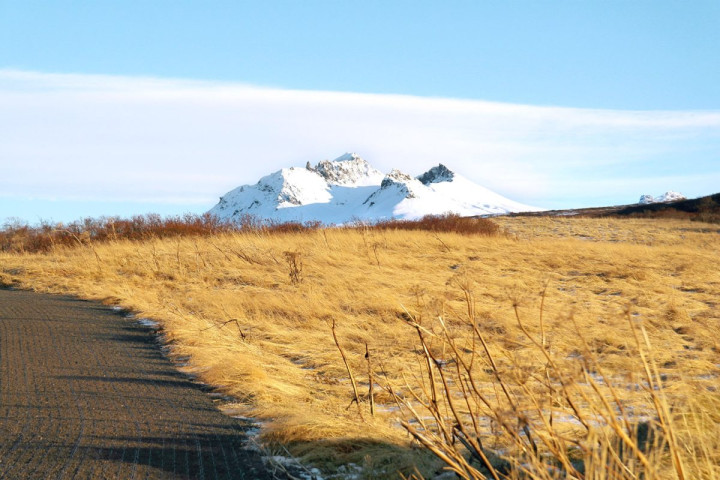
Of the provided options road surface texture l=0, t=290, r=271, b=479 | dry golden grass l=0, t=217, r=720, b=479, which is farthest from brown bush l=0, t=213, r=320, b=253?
road surface texture l=0, t=290, r=271, b=479

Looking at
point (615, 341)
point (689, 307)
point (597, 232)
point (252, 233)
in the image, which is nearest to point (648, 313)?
point (689, 307)

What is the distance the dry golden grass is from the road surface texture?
13.3 inches

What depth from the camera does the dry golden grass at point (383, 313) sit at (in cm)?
387

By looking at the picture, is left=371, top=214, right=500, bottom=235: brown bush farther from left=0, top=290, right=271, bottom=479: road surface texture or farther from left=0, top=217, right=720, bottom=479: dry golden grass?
left=0, top=290, right=271, bottom=479: road surface texture

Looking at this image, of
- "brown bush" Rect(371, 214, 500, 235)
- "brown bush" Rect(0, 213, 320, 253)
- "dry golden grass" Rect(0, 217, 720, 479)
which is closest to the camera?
"dry golden grass" Rect(0, 217, 720, 479)

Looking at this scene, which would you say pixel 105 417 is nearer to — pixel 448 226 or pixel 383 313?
pixel 383 313

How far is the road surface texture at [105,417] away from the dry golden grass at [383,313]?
0.34 m

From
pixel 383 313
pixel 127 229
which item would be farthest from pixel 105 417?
pixel 127 229

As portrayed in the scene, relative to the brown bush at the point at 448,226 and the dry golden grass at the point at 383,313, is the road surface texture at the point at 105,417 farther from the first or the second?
the brown bush at the point at 448,226

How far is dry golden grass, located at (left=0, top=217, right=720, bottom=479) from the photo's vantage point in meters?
3.87

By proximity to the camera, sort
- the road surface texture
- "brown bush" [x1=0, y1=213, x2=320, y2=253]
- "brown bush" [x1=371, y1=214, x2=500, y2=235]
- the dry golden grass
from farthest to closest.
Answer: "brown bush" [x1=371, y1=214, x2=500, y2=235]
"brown bush" [x1=0, y1=213, x2=320, y2=253]
the dry golden grass
the road surface texture

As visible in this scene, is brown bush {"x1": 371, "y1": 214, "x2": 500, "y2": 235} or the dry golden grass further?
brown bush {"x1": 371, "y1": 214, "x2": 500, "y2": 235}

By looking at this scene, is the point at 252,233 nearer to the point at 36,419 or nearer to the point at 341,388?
the point at 341,388

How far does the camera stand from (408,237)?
16.3 meters
